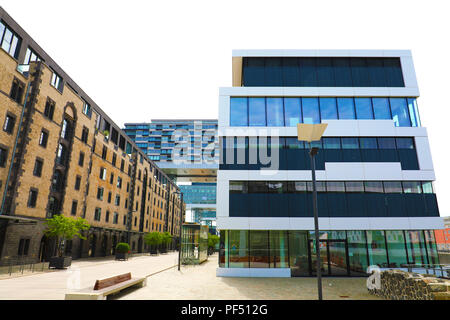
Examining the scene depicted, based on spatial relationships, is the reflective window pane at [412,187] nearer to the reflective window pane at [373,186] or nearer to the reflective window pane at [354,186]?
the reflective window pane at [373,186]

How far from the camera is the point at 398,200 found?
68.2 ft

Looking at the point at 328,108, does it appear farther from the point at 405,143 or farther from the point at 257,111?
the point at 405,143

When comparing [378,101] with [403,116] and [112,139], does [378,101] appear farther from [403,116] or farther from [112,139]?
[112,139]

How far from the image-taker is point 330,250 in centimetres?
2008

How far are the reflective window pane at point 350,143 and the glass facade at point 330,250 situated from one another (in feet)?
21.2

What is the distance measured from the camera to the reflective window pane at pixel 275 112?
884 inches

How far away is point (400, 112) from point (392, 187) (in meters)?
6.43

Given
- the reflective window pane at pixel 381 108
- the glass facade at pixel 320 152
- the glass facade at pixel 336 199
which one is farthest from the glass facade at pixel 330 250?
the reflective window pane at pixel 381 108

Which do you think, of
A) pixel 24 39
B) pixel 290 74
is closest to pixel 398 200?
pixel 290 74

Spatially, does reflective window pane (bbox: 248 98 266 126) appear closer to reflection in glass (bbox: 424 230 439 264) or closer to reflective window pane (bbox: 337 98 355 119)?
reflective window pane (bbox: 337 98 355 119)

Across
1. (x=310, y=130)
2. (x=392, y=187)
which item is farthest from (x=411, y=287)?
(x=392, y=187)
